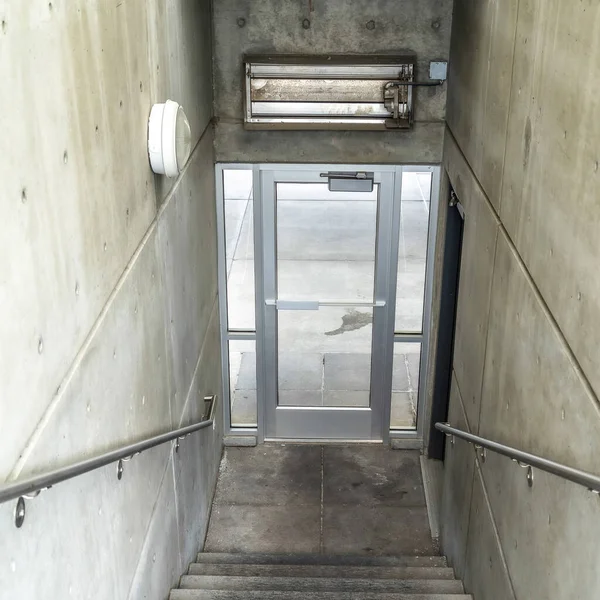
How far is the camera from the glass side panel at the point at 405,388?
6.64 m

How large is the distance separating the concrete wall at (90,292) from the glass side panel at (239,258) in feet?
8.88

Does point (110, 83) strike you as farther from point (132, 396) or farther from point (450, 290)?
point (450, 290)

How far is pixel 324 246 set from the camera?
1091cm

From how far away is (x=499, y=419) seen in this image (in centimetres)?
321

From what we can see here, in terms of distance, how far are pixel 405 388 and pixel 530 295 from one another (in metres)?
4.61

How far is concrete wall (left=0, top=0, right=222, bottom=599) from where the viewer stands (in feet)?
5.65

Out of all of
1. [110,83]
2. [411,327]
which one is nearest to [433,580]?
[110,83]

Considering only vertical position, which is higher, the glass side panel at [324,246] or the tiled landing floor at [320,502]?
the glass side panel at [324,246]

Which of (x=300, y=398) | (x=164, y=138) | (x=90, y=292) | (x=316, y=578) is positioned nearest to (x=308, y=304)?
(x=300, y=398)

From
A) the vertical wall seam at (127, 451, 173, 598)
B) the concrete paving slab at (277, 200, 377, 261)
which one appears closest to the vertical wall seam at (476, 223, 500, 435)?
the vertical wall seam at (127, 451, 173, 598)

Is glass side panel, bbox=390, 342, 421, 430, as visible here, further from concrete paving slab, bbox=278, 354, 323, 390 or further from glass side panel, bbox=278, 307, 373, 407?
concrete paving slab, bbox=278, 354, 323, 390

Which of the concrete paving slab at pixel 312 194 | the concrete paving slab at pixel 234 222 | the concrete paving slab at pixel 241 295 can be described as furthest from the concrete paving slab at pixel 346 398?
the concrete paving slab at pixel 312 194

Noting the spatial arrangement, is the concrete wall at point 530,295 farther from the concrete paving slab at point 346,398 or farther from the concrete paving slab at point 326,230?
the concrete paving slab at point 326,230

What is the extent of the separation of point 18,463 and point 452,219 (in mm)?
4093
